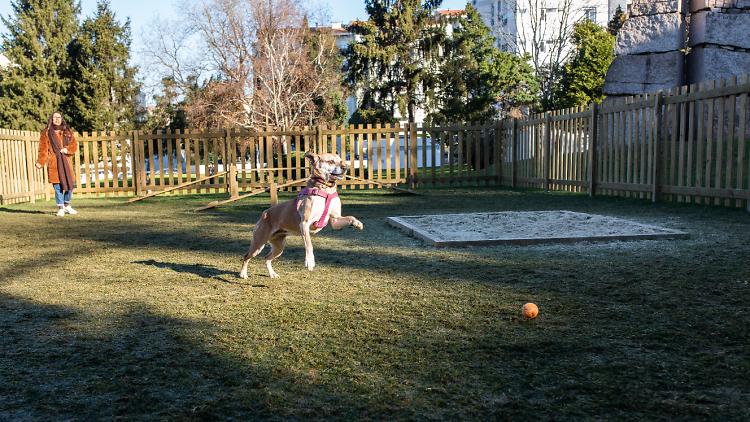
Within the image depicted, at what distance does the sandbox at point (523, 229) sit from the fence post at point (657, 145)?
327 cm

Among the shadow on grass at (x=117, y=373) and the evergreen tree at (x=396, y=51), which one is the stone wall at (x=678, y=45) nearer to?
the evergreen tree at (x=396, y=51)

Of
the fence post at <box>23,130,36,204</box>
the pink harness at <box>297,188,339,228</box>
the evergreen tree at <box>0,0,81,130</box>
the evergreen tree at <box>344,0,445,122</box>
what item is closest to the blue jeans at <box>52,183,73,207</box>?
the fence post at <box>23,130,36,204</box>

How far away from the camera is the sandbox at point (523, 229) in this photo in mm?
6004

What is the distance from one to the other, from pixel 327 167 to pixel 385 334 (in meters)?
1.47

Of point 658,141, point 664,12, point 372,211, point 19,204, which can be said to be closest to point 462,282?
point 372,211

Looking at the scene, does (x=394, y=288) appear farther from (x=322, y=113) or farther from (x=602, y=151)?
(x=322, y=113)

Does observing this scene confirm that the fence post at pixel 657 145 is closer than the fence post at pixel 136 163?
Yes

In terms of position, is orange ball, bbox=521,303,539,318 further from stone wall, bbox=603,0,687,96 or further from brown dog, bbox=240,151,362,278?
stone wall, bbox=603,0,687,96

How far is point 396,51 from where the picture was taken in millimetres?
33469

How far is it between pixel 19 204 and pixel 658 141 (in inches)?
581

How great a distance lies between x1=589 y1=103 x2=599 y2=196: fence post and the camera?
40.5 feet

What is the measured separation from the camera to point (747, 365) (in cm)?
243

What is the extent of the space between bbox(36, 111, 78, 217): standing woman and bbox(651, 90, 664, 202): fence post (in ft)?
37.0

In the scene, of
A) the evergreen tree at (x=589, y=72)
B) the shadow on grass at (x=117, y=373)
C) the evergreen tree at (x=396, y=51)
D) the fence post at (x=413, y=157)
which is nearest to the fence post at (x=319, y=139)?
the fence post at (x=413, y=157)
